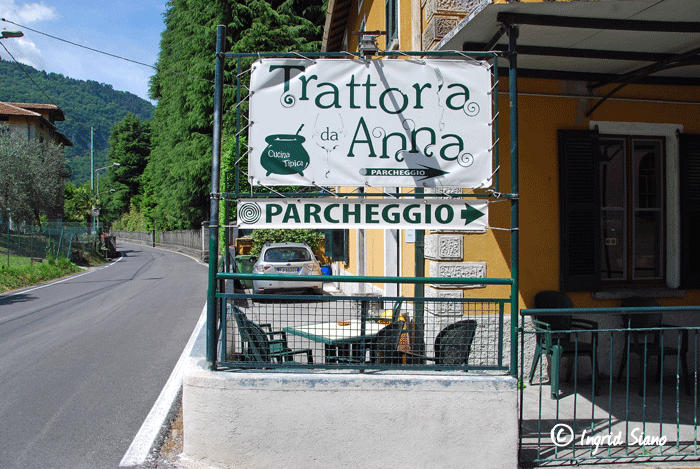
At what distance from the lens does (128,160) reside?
2781 inches

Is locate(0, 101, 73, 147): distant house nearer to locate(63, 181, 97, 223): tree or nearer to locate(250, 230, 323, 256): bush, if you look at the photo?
locate(63, 181, 97, 223): tree

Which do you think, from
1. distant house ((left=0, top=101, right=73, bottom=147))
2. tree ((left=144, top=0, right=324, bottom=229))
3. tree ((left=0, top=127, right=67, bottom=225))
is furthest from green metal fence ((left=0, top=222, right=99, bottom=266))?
distant house ((left=0, top=101, right=73, bottom=147))

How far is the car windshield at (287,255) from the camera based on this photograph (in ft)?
43.7

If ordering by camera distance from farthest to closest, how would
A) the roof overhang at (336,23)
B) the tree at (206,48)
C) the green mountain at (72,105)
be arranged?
1. the green mountain at (72,105)
2. the tree at (206,48)
3. the roof overhang at (336,23)

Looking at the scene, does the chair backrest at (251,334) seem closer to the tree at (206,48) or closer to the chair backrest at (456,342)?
the chair backrest at (456,342)

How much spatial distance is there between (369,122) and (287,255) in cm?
951

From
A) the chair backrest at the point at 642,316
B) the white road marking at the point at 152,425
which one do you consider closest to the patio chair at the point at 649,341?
the chair backrest at the point at 642,316

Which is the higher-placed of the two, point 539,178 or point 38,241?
point 539,178

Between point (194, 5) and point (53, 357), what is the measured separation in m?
22.8

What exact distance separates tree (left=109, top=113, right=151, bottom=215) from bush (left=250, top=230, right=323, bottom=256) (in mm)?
56447

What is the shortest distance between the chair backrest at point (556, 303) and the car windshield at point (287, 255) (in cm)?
800

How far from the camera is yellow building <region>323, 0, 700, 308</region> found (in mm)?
5812

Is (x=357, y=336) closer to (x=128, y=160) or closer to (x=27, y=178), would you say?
(x=27, y=178)

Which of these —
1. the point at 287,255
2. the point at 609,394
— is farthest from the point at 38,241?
the point at 609,394
